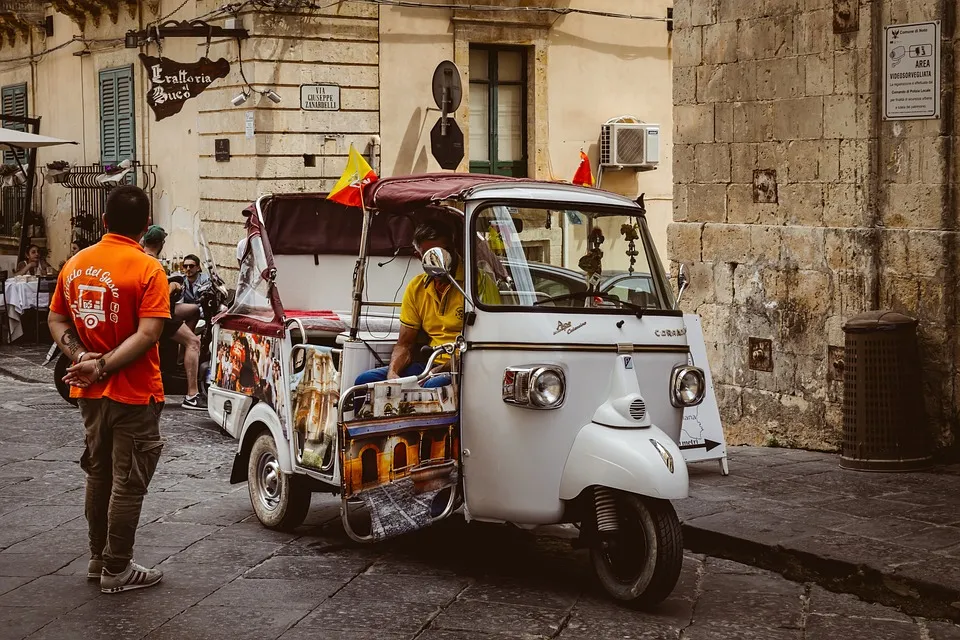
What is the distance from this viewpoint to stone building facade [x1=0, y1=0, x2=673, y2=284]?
57.4ft

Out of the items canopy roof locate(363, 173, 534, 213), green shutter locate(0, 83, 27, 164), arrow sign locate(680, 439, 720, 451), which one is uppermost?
green shutter locate(0, 83, 27, 164)

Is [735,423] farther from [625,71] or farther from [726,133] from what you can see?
[625,71]

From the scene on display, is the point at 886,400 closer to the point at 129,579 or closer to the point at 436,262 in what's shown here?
the point at 436,262

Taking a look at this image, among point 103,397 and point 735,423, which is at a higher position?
point 103,397

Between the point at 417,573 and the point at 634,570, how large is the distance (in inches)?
43.6

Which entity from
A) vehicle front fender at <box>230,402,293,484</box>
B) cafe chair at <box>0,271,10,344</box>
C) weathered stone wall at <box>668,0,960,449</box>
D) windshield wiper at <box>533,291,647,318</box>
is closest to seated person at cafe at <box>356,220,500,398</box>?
windshield wiper at <box>533,291,647,318</box>

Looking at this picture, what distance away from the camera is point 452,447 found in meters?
6.55

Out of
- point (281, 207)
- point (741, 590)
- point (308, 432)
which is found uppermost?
point (281, 207)

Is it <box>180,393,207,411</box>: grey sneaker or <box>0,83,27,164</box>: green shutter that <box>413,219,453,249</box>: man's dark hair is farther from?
<box>0,83,27,164</box>: green shutter

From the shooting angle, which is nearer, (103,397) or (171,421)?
(103,397)

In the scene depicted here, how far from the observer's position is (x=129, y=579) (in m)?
6.33

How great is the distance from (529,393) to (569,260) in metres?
0.73

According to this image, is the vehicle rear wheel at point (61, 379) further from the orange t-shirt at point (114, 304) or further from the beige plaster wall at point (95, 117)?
the beige plaster wall at point (95, 117)

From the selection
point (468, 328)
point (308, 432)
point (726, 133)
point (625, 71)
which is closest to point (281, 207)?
point (308, 432)
